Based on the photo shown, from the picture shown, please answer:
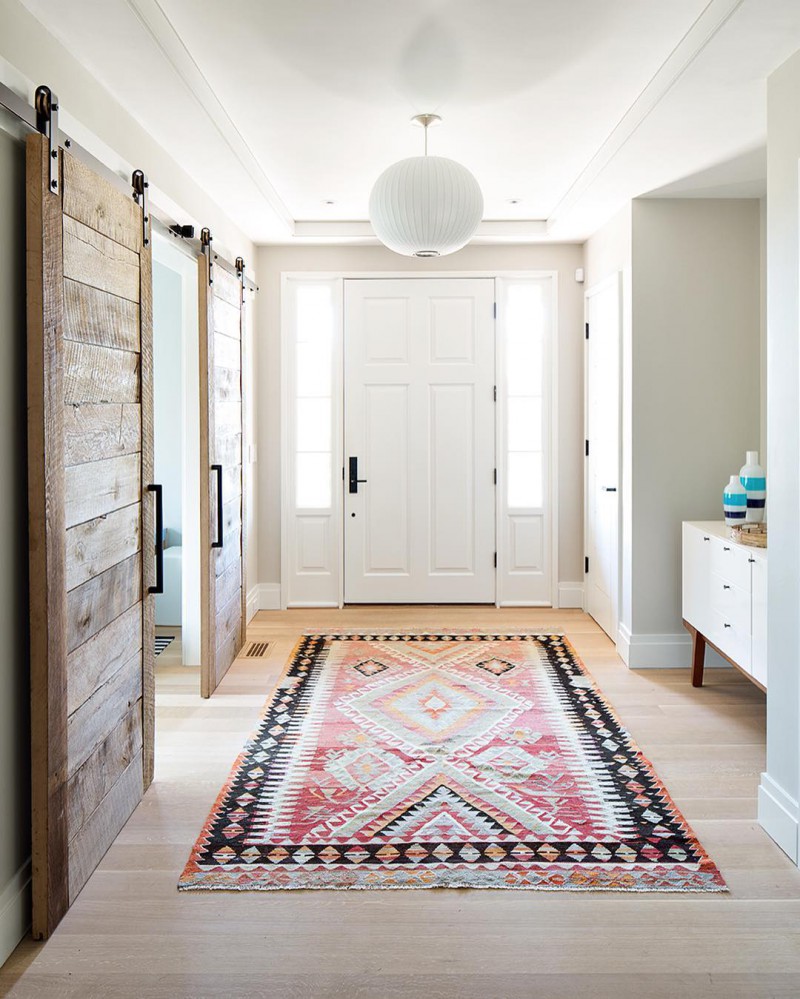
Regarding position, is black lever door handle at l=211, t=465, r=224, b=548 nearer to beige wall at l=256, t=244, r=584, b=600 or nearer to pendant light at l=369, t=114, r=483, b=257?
pendant light at l=369, t=114, r=483, b=257

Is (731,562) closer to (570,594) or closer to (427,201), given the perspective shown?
(427,201)

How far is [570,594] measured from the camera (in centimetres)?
613

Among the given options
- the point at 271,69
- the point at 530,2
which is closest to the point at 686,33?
the point at 530,2

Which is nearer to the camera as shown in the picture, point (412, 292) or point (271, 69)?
point (271, 69)

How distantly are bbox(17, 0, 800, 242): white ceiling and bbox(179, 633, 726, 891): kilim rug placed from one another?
2.41 metres

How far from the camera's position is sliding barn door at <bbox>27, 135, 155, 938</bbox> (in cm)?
222

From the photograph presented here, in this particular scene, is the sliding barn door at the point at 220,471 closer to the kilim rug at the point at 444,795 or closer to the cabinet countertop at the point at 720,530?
the kilim rug at the point at 444,795

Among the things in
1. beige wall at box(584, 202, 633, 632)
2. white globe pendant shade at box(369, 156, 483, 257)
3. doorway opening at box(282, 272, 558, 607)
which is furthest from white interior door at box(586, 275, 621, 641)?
white globe pendant shade at box(369, 156, 483, 257)

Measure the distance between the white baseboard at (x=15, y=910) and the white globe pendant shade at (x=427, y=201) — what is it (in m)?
2.56

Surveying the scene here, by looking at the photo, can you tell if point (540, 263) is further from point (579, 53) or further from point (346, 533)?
point (579, 53)

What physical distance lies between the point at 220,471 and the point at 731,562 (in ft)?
7.81

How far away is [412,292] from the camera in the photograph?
20.0 feet

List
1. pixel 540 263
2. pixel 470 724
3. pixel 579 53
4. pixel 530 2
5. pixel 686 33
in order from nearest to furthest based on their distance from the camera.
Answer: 1. pixel 530 2
2. pixel 686 33
3. pixel 579 53
4. pixel 470 724
5. pixel 540 263

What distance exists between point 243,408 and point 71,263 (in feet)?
9.07
